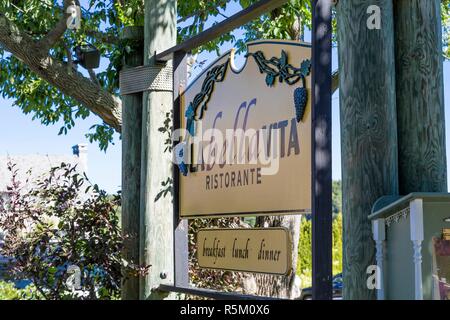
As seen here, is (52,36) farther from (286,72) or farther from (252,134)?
(286,72)

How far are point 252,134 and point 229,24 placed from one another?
0.79m

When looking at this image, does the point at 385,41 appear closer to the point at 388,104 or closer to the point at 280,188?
the point at 388,104

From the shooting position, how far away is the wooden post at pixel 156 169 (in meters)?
6.23

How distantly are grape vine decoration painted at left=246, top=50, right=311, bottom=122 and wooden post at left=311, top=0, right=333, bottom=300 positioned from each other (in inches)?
13.0

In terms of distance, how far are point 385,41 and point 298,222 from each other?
6.47 m

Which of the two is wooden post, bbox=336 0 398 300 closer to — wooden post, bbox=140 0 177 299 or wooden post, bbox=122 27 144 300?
wooden post, bbox=140 0 177 299

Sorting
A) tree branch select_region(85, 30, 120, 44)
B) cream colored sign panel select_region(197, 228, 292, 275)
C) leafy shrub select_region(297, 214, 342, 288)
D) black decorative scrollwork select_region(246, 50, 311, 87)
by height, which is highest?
tree branch select_region(85, 30, 120, 44)

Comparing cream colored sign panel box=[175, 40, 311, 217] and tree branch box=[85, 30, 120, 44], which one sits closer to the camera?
cream colored sign panel box=[175, 40, 311, 217]

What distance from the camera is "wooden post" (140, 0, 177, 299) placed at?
6227mm

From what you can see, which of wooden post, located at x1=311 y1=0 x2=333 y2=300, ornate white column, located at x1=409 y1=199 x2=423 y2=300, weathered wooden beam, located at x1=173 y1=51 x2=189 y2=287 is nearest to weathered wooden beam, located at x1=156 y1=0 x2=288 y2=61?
weathered wooden beam, located at x1=173 y1=51 x2=189 y2=287

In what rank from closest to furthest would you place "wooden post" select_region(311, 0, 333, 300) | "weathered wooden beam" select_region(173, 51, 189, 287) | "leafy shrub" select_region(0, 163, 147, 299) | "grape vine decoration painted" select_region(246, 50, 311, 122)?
1. "wooden post" select_region(311, 0, 333, 300)
2. "grape vine decoration painted" select_region(246, 50, 311, 122)
3. "weathered wooden beam" select_region(173, 51, 189, 287)
4. "leafy shrub" select_region(0, 163, 147, 299)

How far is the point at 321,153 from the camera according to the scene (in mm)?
4039

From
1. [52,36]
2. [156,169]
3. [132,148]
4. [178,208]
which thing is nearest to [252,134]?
[178,208]
